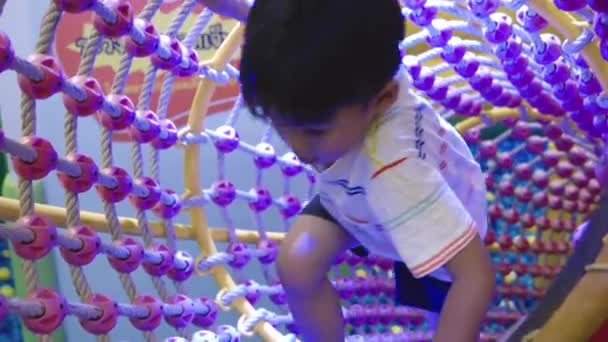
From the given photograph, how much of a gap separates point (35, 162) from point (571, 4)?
1.52 feet

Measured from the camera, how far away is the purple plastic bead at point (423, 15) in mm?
803

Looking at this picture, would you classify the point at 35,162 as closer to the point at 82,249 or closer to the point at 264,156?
the point at 82,249

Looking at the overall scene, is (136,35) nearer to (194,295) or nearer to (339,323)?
(339,323)

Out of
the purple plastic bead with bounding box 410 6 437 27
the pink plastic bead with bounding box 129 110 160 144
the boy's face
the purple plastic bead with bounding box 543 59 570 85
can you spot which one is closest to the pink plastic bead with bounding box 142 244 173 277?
the pink plastic bead with bounding box 129 110 160 144

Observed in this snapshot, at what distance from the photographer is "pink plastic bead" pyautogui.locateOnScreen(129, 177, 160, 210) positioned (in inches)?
28.7

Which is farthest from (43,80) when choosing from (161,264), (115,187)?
(161,264)

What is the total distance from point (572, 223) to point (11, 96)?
2.89 feet

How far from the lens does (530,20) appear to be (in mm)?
815

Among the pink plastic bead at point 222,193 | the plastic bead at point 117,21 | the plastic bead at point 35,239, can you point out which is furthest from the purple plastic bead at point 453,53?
the plastic bead at point 35,239

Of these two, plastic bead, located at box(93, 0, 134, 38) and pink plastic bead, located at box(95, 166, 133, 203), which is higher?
plastic bead, located at box(93, 0, 134, 38)

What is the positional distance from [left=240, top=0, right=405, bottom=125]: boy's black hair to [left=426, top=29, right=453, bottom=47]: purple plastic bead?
12.2 inches

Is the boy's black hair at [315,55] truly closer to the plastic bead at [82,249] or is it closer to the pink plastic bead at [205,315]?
the plastic bead at [82,249]

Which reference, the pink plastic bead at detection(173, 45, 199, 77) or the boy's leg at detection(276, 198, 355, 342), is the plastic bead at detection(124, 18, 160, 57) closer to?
the pink plastic bead at detection(173, 45, 199, 77)

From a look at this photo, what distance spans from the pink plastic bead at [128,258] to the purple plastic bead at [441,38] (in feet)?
1.27
